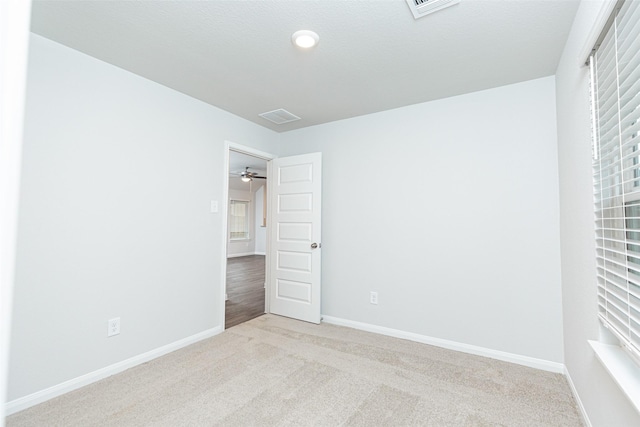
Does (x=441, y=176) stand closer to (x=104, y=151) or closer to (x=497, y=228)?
(x=497, y=228)

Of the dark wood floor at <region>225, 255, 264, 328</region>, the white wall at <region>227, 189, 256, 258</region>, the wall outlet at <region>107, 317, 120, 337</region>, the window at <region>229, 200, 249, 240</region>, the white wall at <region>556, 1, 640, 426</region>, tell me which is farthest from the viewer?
the window at <region>229, 200, 249, 240</region>

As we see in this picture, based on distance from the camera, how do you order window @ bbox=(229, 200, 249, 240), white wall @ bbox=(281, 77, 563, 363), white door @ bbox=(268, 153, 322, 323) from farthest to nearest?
window @ bbox=(229, 200, 249, 240) → white door @ bbox=(268, 153, 322, 323) → white wall @ bbox=(281, 77, 563, 363)

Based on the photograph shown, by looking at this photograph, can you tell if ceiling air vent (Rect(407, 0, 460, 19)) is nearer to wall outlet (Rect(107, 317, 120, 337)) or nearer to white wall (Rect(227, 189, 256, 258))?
wall outlet (Rect(107, 317, 120, 337))

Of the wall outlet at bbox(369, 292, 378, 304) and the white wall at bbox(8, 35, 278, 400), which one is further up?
the white wall at bbox(8, 35, 278, 400)

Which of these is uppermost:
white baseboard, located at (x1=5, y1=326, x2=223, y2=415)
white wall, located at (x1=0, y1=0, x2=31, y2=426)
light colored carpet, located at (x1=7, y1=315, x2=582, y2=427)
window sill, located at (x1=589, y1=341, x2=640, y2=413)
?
white wall, located at (x1=0, y1=0, x2=31, y2=426)

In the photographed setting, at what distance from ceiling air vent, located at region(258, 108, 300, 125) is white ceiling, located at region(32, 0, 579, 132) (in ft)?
1.49

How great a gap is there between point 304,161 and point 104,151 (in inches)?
80.0

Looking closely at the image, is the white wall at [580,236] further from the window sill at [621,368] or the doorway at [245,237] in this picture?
the doorway at [245,237]

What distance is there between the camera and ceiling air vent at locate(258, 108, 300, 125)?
3.37 metres

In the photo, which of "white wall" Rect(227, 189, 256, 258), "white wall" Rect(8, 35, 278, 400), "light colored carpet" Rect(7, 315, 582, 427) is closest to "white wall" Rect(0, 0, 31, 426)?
"light colored carpet" Rect(7, 315, 582, 427)

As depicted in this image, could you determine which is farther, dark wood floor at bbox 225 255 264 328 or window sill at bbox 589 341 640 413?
dark wood floor at bbox 225 255 264 328

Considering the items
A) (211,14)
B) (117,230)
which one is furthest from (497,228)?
(117,230)

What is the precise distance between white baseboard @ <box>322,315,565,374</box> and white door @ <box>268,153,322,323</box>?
0.43 metres

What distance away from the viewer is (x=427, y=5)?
1.76 meters
